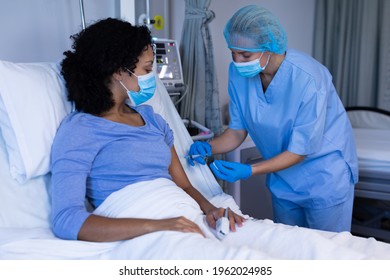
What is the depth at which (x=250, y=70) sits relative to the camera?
55.2 inches

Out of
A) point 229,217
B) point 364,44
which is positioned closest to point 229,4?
point 364,44

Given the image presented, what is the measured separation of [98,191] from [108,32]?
0.50 m

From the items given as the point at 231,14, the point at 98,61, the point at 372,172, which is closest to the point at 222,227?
the point at 98,61

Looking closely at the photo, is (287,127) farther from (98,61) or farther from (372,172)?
(372,172)

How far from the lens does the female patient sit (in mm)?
1018

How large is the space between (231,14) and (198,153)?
1.49 m

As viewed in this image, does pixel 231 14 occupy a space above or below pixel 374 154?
above

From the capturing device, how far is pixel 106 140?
1160mm

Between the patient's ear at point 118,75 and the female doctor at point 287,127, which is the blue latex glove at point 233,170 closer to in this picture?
the female doctor at point 287,127

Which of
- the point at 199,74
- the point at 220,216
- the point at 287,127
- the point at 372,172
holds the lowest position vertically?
the point at 372,172

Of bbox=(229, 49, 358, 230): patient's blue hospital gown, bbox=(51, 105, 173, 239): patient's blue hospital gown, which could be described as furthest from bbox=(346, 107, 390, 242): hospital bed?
bbox=(51, 105, 173, 239): patient's blue hospital gown

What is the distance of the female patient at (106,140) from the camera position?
102 cm

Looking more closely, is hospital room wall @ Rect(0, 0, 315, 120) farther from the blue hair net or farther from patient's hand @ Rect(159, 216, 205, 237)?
patient's hand @ Rect(159, 216, 205, 237)

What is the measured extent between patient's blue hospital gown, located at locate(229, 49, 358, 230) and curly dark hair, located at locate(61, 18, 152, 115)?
523 millimetres
